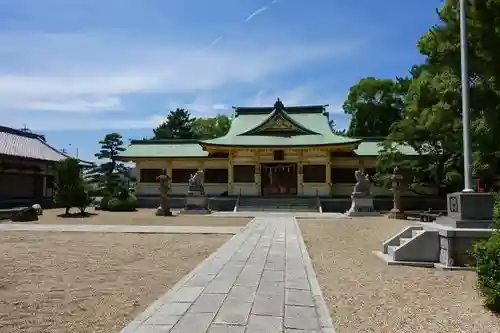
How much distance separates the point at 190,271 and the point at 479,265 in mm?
4554

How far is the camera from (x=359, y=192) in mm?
25812

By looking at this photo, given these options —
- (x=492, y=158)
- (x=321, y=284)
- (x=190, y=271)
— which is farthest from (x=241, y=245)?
(x=492, y=158)

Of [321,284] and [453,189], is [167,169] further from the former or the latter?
[321,284]

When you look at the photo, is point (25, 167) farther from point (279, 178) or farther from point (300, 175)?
point (300, 175)

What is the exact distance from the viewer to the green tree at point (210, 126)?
60094mm

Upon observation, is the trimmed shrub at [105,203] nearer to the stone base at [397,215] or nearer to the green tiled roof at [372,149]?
the green tiled roof at [372,149]

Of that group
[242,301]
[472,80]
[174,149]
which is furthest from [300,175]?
[242,301]

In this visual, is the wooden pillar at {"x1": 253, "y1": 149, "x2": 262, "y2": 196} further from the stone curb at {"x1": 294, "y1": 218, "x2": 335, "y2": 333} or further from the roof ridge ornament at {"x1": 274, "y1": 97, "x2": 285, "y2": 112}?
the stone curb at {"x1": 294, "y1": 218, "x2": 335, "y2": 333}

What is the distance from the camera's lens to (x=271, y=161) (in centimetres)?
3197

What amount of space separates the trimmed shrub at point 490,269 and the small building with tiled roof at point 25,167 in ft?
95.7

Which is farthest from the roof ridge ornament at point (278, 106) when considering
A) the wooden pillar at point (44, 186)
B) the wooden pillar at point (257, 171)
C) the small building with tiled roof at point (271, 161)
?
the wooden pillar at point (44, 186)

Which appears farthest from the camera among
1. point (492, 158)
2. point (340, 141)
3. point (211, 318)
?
point (340, 141)

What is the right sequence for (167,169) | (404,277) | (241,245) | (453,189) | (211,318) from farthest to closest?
(167,169) → (453,189) → (241,245) → (404,277) → (211,318)

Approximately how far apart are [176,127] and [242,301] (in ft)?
182
